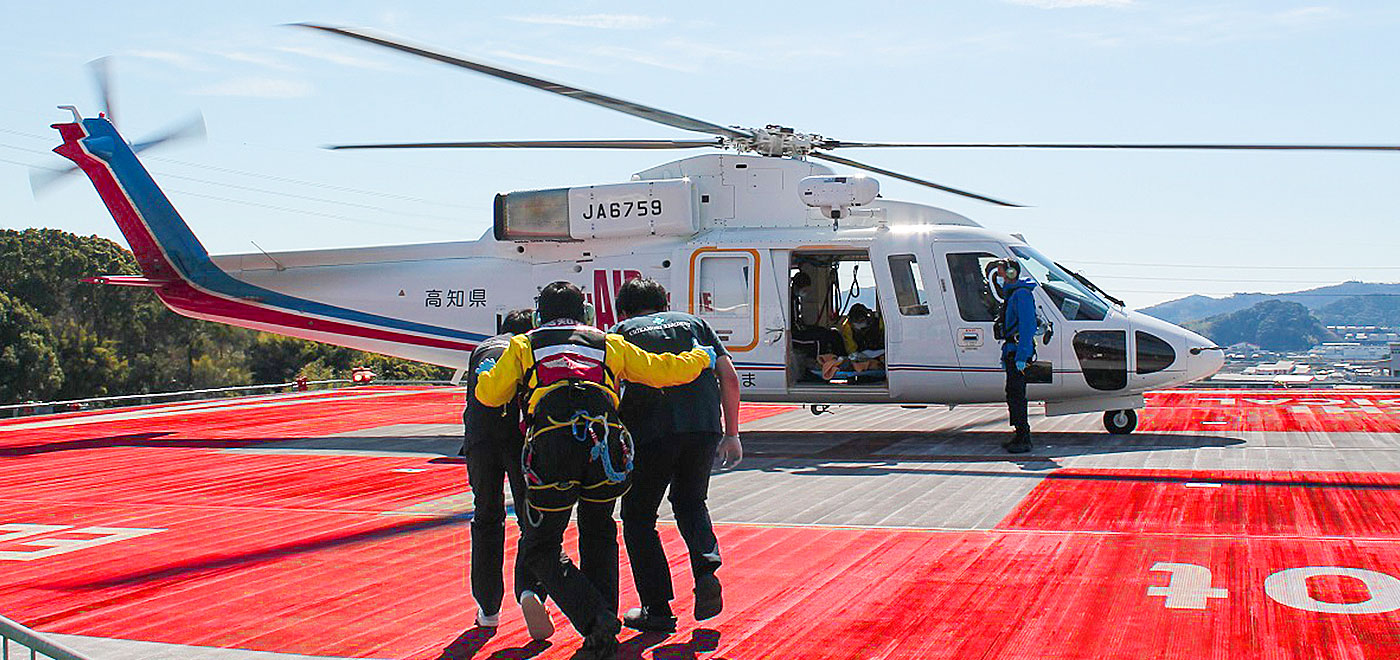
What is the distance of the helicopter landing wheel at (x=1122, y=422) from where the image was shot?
13.3 metres

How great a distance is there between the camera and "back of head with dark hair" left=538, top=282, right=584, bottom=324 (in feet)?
16.8

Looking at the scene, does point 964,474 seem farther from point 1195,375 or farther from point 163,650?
point 163,650

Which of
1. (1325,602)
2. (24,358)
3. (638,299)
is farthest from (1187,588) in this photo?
(24,358)

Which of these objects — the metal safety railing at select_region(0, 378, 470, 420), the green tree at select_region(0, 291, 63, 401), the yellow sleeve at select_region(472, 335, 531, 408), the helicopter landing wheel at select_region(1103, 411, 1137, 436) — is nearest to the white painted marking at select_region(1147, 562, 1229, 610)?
the yellow sleeve at select_region(472, 335, 531, 408)

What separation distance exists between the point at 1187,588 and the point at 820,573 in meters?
1.80

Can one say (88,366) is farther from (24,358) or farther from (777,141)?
(777,141)

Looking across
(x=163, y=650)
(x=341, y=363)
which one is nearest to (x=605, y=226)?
(x=163, y=650)

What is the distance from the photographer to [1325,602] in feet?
17.6

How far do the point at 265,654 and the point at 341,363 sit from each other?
55100 millimetres

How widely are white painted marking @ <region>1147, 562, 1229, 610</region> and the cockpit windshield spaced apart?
7.12 metres

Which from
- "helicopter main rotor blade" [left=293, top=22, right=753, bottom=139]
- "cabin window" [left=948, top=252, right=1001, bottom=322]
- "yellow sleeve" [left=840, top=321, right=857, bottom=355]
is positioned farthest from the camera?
"yellow sleeve" [left=840, top=321, right=857, bottom=355]

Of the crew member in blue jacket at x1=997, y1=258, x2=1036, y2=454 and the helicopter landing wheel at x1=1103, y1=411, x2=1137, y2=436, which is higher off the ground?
the crew member in blue jacket at x1=997, y1=258, x2=1036, y2=454

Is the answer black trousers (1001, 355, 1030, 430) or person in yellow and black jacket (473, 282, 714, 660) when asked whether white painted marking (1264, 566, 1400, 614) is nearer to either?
person in yellow and black jacket (473, 282, 714, 660)

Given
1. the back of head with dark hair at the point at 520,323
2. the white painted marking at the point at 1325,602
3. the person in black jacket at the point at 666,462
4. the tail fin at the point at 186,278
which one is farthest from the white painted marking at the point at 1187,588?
the tail fin at the point at 186,278
